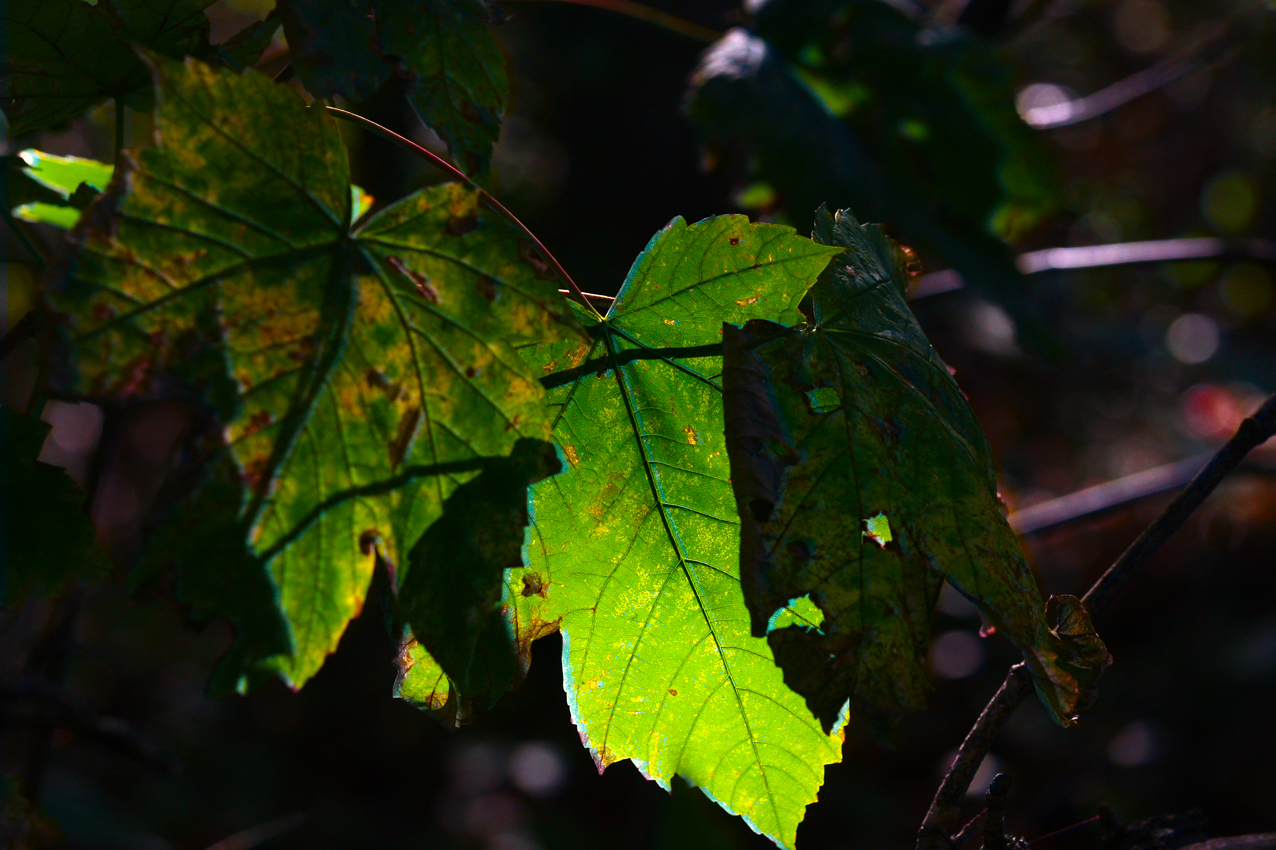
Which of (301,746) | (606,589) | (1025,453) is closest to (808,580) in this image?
(606,589)

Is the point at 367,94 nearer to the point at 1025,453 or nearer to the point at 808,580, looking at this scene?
the point at 808,580

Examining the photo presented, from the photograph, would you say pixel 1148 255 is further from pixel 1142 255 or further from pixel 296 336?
pixel 296 336

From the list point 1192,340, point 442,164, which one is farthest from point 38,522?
point 1192,340

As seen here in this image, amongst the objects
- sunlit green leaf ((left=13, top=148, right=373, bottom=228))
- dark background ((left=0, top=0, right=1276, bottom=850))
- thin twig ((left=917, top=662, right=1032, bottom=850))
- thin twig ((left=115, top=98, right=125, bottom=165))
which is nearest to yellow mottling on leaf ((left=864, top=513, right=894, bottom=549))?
thin twig ((left=917, top=662, right=1032, bottom=850))

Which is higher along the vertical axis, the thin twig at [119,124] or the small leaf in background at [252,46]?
the small leaf in background at [252,46]

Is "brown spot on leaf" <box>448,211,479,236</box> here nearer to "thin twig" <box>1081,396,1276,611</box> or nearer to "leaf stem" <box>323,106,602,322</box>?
"leaf stem" <box>323,106,602,322</box>

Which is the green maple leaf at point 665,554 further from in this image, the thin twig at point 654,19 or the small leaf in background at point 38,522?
the thin twig at point 654,19

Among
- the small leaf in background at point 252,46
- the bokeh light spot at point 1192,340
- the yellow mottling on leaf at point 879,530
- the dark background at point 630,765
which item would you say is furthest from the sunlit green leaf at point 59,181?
the bokeh light spot at point 1192,340
